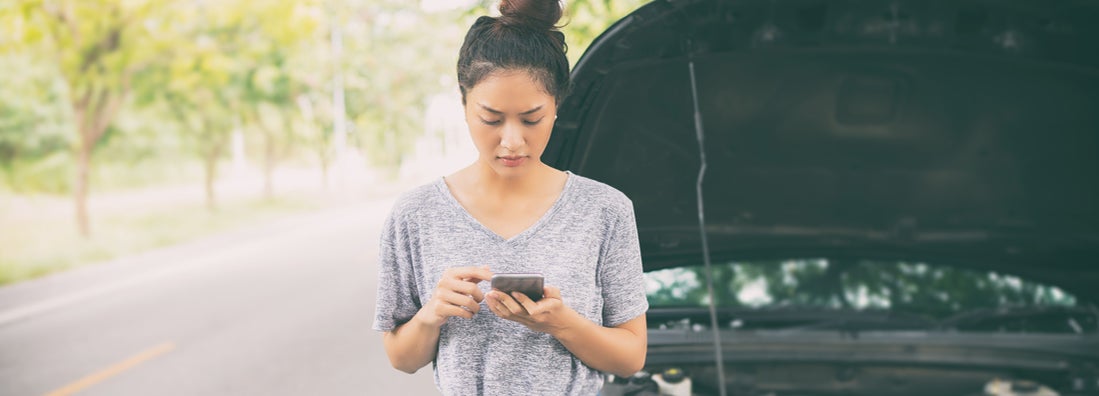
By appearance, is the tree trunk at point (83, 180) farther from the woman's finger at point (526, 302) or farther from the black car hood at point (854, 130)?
the woman's finger at point (526, 302)

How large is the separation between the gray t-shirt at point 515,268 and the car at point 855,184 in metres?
0.56

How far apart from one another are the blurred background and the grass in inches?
3.5

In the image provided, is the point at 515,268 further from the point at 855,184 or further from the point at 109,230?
the point at 109,230

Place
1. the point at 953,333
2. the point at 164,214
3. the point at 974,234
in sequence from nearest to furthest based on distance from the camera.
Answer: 1. the point at 953,333
2. the point at 974,234
3. the point at 164,214

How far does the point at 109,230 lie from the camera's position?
1766cm

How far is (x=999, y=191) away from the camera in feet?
9.55

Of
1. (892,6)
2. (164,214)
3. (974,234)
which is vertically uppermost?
(892,6)

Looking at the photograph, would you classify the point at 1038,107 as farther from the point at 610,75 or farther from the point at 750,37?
the point at 610,75


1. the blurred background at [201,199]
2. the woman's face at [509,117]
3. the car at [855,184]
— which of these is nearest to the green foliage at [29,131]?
the blurred background at [201,199]

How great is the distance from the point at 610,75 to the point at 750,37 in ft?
1.23

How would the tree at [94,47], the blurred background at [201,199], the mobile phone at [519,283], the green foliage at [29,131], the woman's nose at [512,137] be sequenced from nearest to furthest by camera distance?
the mobile phone at [519,283]
the woman's nose at [512,137]
the blurred background at [201,199]
the tree at [94,47]
the green foliage at [29,131]

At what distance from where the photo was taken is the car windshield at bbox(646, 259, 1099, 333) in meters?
2.81

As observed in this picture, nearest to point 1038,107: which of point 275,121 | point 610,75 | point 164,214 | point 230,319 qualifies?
point 610,75

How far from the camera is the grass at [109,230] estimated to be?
12.8 metres
